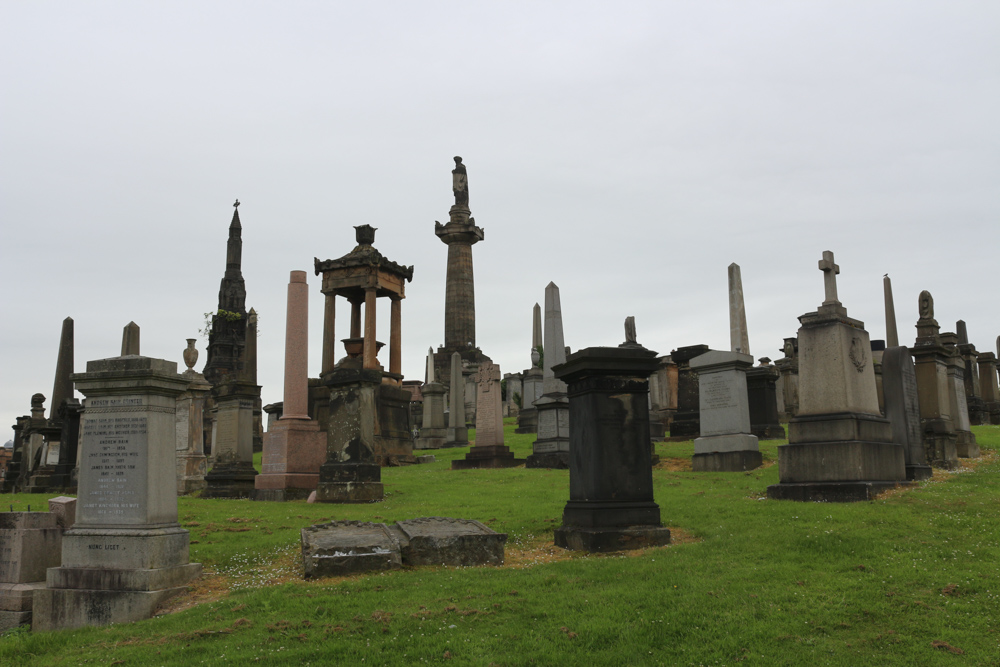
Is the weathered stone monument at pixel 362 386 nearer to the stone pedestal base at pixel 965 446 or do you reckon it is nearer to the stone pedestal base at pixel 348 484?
the stone pedestal base at pixel 348 484

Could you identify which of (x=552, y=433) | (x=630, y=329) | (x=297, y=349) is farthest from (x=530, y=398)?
(x=297, y=349)

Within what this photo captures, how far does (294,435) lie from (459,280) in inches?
1281

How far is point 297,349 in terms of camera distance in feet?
52.7

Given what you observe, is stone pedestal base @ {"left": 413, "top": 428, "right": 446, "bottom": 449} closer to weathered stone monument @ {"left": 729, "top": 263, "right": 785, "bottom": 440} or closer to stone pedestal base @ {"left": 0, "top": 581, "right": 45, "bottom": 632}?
weathered stone monument @ {"left": 729, "top": 263, "right": 785, "bottom": 440}

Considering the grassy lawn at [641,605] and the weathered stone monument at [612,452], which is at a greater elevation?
the weathered stone monument at [612,452]

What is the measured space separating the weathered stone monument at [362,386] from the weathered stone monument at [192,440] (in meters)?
3.73

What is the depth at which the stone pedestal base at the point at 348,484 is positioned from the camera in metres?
13.6

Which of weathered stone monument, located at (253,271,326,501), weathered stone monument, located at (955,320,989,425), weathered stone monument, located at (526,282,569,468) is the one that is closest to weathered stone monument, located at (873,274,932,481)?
weathered stone monument, located at (526,282,569,468)

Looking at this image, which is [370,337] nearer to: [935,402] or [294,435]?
[294,435]

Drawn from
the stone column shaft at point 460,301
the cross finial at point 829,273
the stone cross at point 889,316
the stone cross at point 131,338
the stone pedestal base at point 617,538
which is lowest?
the stone pedestal base at point 617,538

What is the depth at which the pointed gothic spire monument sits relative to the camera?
46656 mm

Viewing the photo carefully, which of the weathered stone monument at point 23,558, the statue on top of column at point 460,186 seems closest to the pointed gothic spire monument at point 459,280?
the statue on top of column at point 460,186

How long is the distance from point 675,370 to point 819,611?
19511 mm

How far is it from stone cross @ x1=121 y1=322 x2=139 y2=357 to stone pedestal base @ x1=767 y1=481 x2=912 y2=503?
1157 cm
